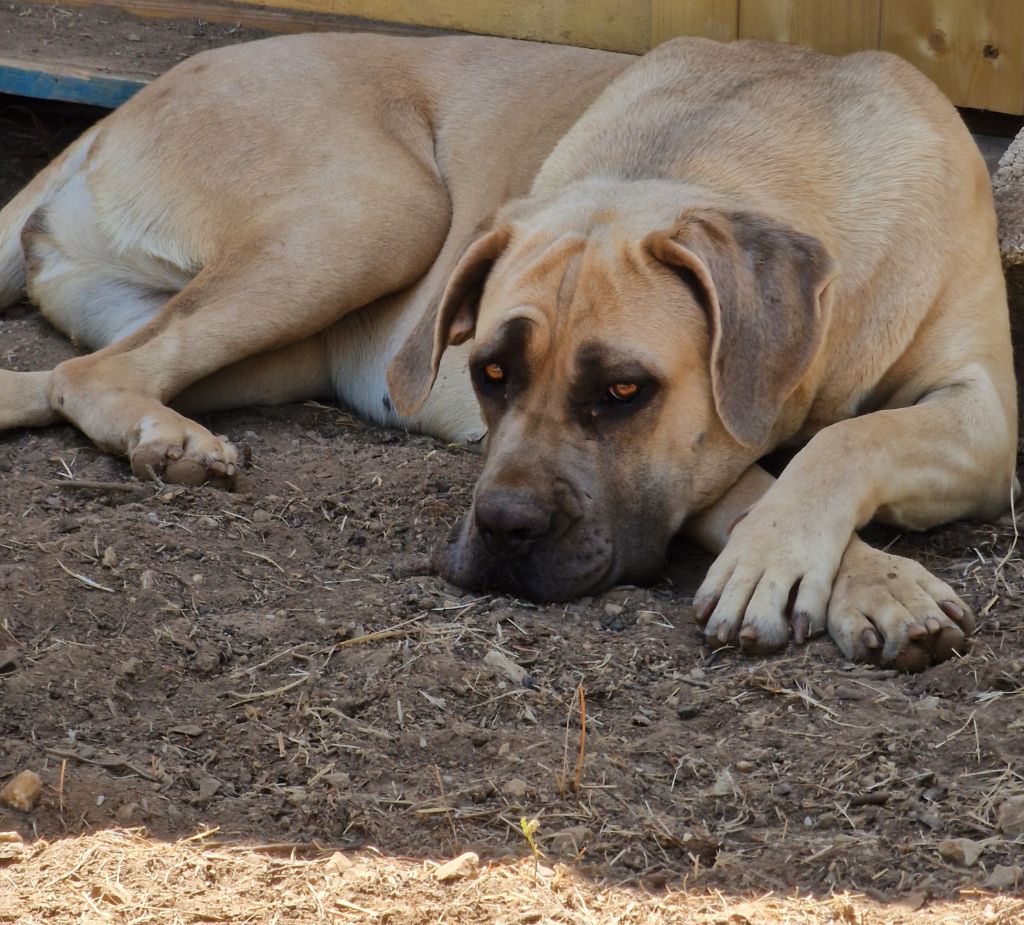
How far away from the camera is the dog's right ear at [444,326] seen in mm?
3346

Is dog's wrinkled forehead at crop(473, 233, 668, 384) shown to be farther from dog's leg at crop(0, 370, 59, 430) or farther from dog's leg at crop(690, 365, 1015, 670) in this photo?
dog's leg at crop(0, 370, 59, 430)

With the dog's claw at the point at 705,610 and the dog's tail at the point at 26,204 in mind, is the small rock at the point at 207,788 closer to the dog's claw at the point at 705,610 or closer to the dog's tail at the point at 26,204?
the dog's claw at the point at 705,610

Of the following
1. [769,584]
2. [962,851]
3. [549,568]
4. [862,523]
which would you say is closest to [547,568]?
[549,568]

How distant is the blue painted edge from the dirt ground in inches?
91.5

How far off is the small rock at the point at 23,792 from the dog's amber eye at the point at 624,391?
4.62 ft

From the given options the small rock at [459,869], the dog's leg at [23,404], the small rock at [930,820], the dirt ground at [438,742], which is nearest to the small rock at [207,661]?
the dirt ground at [438,742]

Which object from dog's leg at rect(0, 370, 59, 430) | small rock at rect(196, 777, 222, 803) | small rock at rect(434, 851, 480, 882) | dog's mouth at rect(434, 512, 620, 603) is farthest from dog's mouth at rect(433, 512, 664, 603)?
dog's leg at rect(0, 370, 59, 430)

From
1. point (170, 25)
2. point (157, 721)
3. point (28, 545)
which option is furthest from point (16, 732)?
point (170, 25)

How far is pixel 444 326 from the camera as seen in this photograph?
3.42m

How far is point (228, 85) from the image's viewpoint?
14.8ft

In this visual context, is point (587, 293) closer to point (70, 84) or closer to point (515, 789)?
point (515, 789)

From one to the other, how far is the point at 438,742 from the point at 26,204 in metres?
3.02

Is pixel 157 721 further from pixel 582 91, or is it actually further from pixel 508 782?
pixel 582 91

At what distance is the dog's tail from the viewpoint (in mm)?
4723
